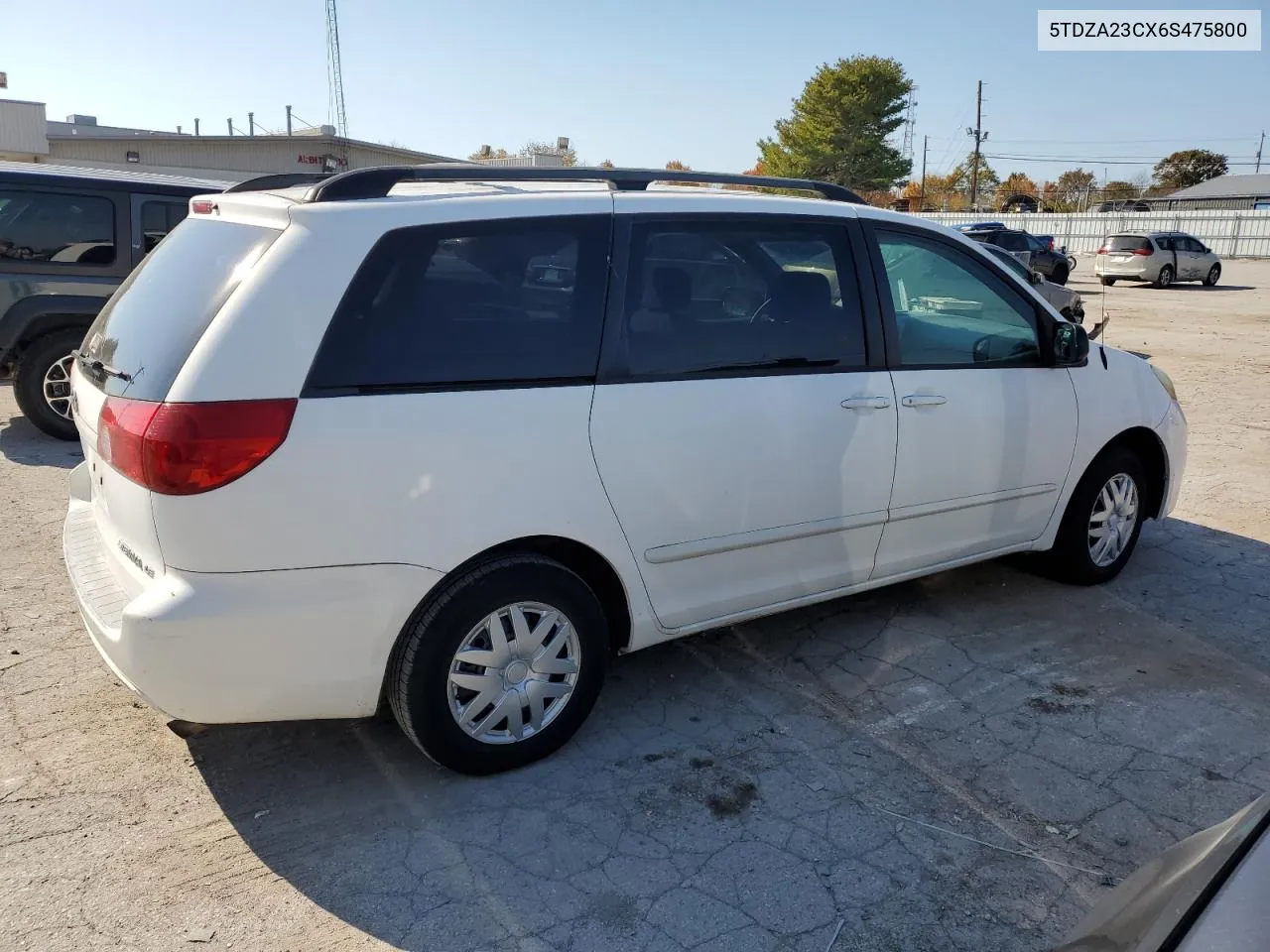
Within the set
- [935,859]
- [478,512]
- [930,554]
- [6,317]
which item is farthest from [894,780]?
[6,317]

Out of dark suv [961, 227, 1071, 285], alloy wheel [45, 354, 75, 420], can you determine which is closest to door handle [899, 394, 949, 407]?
alloy wheel [45, 354, 75, 420]

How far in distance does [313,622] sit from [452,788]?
78 cm

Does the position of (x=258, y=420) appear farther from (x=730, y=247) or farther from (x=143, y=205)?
(x=143, y=205)

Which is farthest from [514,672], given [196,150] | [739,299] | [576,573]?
[196,150]

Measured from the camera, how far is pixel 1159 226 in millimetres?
44344

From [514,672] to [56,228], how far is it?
6217mm

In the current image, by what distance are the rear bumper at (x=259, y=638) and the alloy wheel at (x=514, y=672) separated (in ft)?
0.85

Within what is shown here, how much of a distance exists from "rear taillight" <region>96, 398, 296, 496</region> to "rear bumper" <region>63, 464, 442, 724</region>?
265 mm

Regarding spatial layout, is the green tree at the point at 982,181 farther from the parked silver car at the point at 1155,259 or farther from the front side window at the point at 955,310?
the front side window at the point at 955,310

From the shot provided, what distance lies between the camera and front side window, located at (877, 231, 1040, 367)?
13.4 feet

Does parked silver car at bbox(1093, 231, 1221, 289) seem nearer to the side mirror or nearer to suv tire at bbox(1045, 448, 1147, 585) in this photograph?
suv tire at bbox(1045, 448, 1147, 585)

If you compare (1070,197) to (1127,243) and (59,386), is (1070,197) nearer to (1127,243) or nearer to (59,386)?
(1127,243)

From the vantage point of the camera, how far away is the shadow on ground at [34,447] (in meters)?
6.96

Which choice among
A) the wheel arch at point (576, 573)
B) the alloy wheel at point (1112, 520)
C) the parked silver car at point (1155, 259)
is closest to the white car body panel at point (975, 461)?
the alloy wheel at point (1112, 520)
